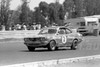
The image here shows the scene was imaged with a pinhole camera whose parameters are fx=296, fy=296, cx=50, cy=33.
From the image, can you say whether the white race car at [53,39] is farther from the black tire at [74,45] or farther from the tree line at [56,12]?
the tree line at [56,12]

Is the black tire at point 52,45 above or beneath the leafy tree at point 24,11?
beneath

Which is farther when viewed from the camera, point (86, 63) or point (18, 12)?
point (18, 12)

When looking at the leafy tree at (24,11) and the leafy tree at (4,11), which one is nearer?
the leafy tree at (4,11)

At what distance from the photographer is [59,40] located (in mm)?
17234

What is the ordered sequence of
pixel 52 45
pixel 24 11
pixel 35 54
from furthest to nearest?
pixel 24 11 < pixel 52 45 < pixel 35 54

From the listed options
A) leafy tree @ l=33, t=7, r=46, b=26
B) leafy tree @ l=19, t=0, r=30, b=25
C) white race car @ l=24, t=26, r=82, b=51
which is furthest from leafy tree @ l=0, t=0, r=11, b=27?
leafy tree @ l=33, t=7, r=46, b=26

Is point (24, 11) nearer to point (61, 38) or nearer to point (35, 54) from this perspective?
point (61, 38)

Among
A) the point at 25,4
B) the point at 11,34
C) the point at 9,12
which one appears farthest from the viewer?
the point at 25,4

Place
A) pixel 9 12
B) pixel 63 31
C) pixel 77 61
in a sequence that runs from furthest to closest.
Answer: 1. pixel 9 12
2. pixel 63 31
3. pixel 77 61

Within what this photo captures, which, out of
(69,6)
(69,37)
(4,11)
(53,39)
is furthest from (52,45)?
(69,6)

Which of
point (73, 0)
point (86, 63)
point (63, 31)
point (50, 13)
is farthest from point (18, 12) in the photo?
point (86, 63)

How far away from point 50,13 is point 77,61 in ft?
189

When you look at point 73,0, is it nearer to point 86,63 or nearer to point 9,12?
point 9,12

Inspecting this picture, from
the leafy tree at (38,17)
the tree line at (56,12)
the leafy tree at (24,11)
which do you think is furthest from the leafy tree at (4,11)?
the leafy tree at (38,17)
